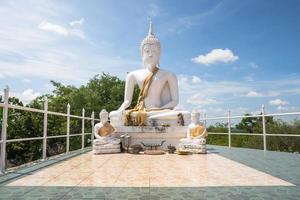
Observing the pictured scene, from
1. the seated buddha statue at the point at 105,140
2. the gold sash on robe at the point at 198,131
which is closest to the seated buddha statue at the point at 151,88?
the seated buddha statue at the point at 105,140

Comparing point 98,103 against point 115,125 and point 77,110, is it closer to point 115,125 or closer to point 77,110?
point 77,110

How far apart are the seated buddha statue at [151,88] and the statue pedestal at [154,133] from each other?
45 cm

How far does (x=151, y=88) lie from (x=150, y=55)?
1.04m

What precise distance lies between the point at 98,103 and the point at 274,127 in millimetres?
8418

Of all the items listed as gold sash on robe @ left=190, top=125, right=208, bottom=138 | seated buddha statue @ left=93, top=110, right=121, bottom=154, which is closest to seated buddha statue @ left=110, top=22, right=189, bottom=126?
seated buddha statue @ left=93, top=110, right=121, bottom=154

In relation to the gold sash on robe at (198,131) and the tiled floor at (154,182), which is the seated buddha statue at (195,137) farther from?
the tiled floor at (154,182)

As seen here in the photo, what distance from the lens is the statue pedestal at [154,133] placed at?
7.97 metres

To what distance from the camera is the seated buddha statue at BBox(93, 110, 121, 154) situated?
7.19 m

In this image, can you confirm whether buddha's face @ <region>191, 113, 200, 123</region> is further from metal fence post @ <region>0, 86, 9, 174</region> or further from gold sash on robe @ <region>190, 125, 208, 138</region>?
metal fence post @ <region>0, 86, 9, 174</region>

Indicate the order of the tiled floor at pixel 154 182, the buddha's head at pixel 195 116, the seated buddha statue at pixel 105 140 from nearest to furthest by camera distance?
1. the tiled floor at pixel 154 182
2. the seated buddha statue at pixel 105 140
3. the buddha's head at pixel 195 116

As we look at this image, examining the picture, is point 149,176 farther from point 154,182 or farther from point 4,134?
point 4,134

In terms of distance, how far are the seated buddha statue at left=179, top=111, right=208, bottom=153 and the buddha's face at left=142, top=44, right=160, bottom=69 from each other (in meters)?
2.33

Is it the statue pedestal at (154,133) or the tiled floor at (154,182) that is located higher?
the statue pedestal at (154,133)

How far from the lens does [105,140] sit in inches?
287
